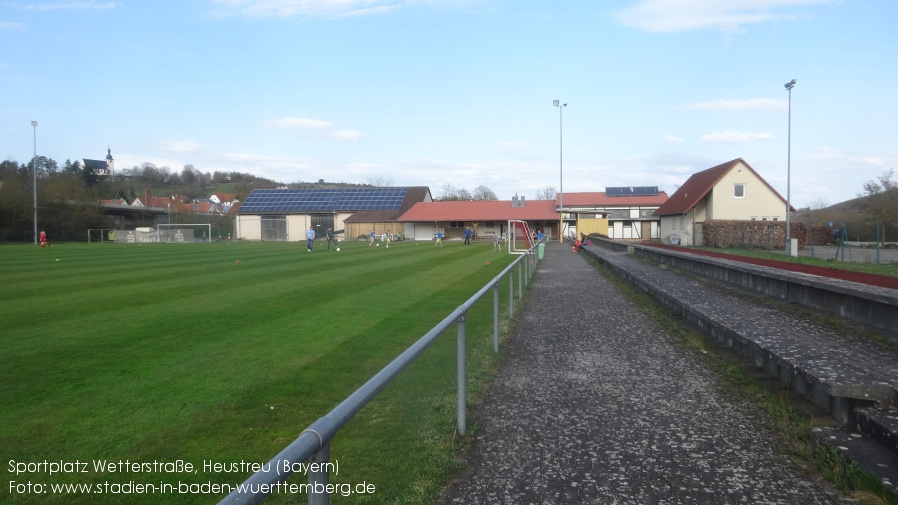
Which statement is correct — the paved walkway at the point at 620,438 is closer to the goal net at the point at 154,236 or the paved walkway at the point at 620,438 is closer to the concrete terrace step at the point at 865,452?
the concrete terrace step at the point at 865,452

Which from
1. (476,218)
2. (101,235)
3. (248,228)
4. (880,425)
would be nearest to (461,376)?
(880,425)

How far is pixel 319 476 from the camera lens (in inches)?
87.9

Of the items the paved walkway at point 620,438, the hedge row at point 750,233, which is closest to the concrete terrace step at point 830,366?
the paved walkway at point 620,438

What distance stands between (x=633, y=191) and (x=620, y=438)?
78324 millimetres

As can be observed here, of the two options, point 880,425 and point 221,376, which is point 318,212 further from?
point 880,425

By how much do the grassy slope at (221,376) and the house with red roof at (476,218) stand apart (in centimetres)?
5164

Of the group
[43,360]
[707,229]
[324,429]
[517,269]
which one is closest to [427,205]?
[707,229]

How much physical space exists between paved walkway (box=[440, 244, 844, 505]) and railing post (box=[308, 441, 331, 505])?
1549mm

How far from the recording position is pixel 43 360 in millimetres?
7242

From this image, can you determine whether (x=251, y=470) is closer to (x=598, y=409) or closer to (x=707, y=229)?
(x=598, y=409)

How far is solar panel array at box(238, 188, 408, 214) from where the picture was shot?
240ft

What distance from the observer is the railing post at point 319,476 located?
2.19 meters

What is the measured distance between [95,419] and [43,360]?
2780 millimetres

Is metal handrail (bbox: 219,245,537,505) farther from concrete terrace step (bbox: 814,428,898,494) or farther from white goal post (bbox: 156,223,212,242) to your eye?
white goal post (bbox: 156,223,212,242)
